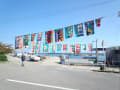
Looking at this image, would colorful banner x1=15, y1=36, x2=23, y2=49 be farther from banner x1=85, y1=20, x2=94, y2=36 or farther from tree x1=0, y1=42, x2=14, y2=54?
banner x1=85, y1=20, x2=94, y2=36

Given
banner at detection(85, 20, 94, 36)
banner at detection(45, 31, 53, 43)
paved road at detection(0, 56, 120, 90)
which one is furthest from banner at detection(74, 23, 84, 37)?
paved road at detection(0, 56, 120, 90)

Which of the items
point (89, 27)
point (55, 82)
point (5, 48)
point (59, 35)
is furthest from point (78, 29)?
point (5, 48)

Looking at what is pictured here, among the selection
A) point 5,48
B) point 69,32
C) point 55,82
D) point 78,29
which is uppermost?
point 78,29

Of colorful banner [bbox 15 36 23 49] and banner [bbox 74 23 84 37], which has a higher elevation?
banner [bbox 74 23 84 37]

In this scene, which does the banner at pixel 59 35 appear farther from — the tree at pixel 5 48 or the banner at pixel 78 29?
the tree at pixel 5 48

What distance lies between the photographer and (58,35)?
1769 centimetres

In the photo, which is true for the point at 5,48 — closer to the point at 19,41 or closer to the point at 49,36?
the point at 19,41

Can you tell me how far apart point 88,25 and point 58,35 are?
516 centimetres

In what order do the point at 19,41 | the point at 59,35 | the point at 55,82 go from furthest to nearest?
the point at 19,41
the point at 59,35
the point at 55,82

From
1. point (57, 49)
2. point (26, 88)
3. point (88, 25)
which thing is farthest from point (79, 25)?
point (57, 49)

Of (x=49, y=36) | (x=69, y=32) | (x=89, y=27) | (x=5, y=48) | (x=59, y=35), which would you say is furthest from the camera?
(x=5, y=48)

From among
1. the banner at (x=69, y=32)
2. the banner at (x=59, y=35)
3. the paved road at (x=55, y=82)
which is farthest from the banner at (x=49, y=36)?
the paved road at (x=55, y=82)

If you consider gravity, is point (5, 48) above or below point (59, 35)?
below

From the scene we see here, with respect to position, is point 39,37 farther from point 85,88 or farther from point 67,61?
point 85,88
